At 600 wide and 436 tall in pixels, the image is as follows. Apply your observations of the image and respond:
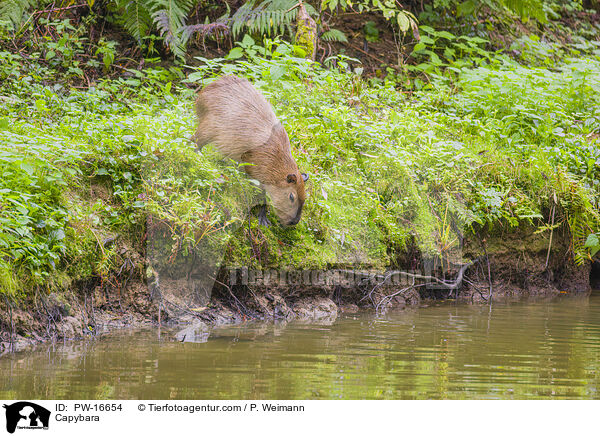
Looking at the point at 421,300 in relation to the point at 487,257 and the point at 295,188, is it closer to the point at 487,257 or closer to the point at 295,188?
the point at 487,257

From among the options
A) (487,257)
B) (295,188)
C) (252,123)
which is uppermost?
(252,123)

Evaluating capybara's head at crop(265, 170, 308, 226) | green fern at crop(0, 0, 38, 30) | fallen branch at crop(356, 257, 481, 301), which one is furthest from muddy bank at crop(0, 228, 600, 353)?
green fern at crop(0, 0, 38, 30)

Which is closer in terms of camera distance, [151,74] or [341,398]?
[341,398]

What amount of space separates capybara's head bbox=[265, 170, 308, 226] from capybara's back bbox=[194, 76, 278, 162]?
0.43m

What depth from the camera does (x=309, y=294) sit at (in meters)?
5.54

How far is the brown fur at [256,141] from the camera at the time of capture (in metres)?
5.42

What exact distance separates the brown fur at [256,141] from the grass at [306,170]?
0.17 metres

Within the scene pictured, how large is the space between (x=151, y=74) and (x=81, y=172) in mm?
3999

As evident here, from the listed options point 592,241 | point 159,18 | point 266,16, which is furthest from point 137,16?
point 592,241

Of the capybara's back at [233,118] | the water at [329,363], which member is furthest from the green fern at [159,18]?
the water at [329,363]

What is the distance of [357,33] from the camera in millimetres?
10555

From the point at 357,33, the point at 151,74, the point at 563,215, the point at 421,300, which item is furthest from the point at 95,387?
the point at 357,33

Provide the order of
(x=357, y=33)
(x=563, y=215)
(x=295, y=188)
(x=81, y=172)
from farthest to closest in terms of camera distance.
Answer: (x=357, y=33) → (x=563, y=215) → (x=295, y=188) → (x=81, y=172)
